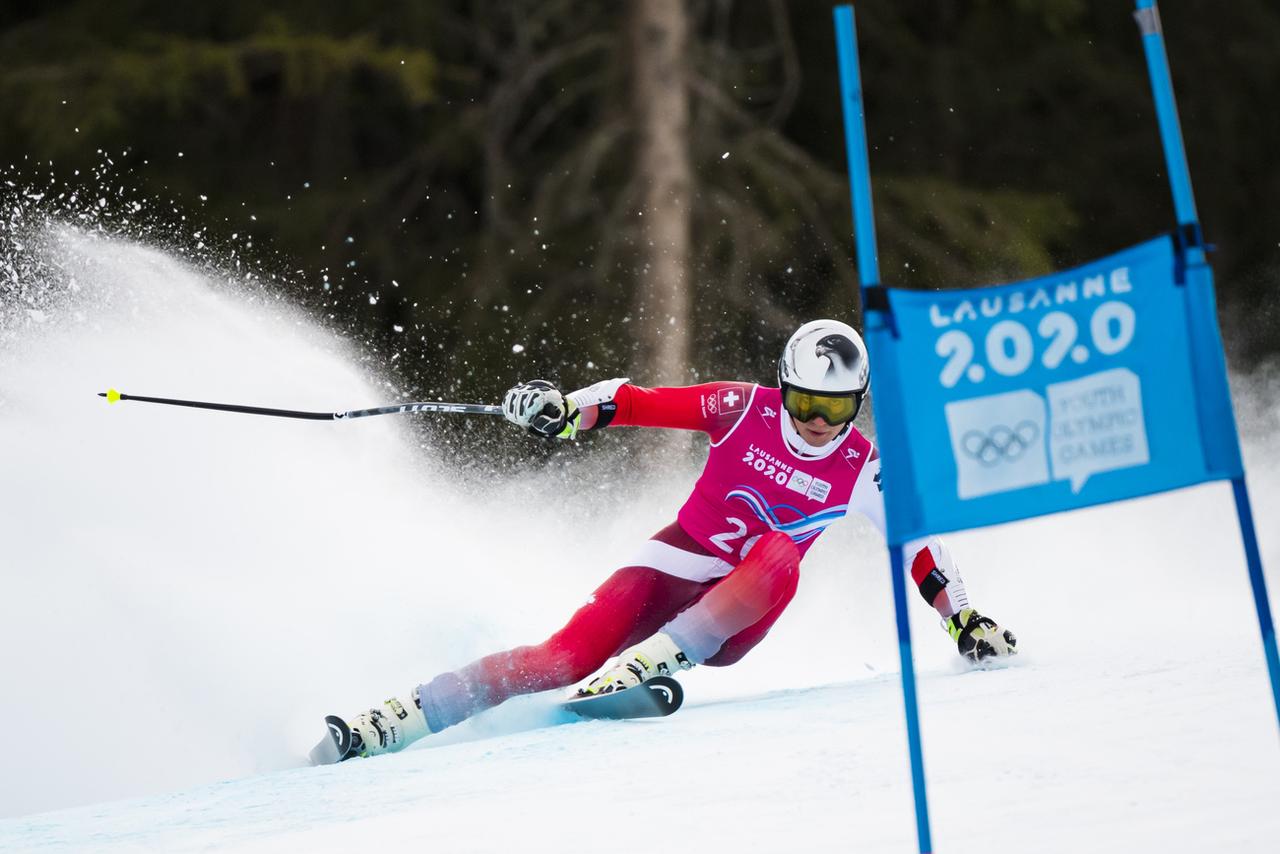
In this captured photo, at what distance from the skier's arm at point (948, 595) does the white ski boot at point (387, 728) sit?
5.13 feet

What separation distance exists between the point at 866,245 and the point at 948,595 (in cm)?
267

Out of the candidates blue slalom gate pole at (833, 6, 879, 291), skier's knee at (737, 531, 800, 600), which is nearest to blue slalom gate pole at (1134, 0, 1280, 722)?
blue slalom gate pole at (833, 6, 879, 291)

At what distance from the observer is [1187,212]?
3336mm

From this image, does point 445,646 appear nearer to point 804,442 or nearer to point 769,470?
point 769,470

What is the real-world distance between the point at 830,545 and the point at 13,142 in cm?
897

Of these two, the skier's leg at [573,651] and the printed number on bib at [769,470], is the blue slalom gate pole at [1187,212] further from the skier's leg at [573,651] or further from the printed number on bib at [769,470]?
the skier's leg at [573,651]

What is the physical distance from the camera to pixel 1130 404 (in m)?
3.25

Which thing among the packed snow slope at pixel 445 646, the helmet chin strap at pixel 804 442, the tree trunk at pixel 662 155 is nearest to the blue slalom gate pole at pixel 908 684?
the packed snow slope at pixel 445 646

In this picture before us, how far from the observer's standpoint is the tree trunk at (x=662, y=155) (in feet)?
43.3

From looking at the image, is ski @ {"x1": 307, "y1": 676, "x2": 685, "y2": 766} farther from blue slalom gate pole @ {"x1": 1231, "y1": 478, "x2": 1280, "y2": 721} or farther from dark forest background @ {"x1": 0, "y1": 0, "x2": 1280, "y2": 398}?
dark forest background @ {"x1": 0, "y1": 0, "x2": 1280, "y2": 398}

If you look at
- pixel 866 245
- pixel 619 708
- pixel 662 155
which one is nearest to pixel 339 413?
pixel 619 708

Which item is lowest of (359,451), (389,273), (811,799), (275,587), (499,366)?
(811,799)

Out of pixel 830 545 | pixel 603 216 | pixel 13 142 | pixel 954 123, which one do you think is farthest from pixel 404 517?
pixel 954 123

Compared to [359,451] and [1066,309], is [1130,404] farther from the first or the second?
[359,451]
